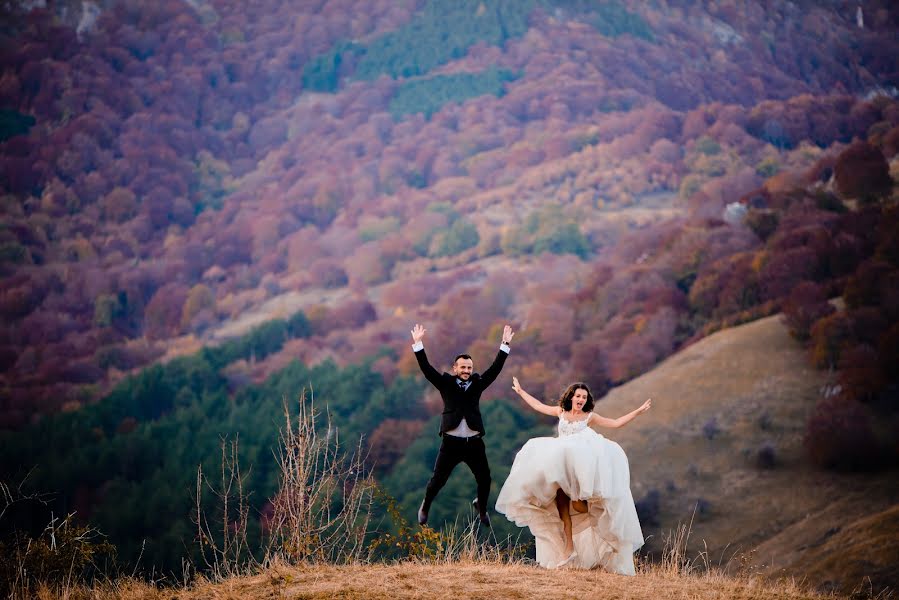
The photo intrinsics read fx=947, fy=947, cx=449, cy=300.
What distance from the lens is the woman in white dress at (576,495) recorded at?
26.9 feet

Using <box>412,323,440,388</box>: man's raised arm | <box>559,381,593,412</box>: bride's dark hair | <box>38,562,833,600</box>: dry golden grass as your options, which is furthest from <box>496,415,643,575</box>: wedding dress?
<box>412,323,440,388</box>: man's raised arm

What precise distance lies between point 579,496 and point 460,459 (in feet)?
3.79

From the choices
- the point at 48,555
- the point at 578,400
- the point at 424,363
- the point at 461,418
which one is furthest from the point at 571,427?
the point at 48,555

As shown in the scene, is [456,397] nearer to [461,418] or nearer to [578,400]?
[461,418]

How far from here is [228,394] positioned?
78.2m

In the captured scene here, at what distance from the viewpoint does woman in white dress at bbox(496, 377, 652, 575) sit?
323 inches

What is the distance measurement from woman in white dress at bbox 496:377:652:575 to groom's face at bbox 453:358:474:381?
1.92ft

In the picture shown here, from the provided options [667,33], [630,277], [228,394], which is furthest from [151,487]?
[667,33]

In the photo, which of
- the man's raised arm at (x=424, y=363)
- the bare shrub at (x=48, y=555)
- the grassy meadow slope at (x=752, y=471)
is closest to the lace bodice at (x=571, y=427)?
the man's raised arm at (x=424, y=363)

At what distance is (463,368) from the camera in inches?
338

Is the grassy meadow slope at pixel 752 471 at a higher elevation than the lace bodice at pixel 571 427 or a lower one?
lower

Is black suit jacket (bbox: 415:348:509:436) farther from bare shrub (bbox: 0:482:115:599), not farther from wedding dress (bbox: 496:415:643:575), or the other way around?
bare shrub (bbox: 0:482:115:599)

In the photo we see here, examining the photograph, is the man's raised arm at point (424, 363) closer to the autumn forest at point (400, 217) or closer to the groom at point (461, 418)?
the groom at point (461, 418)

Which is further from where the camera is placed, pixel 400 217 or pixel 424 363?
pixel 400 217
